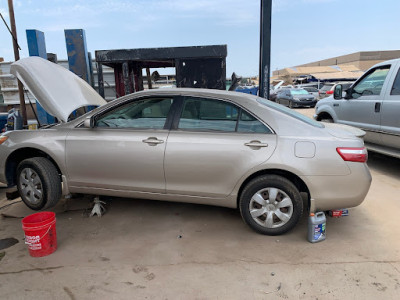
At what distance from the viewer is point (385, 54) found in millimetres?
65938

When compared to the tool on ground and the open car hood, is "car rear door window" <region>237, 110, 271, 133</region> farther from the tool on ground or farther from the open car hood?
the open car hood

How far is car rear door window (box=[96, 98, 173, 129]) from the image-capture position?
143 inches

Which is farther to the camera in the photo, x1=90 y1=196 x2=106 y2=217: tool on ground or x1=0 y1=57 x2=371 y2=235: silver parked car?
x1=90 y1=196 x2=106 y2=217: tool on ground

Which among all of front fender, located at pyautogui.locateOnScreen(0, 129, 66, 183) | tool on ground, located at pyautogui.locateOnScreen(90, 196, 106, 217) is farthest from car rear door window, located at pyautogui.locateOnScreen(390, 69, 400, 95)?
front fender, located at pyautogui.locateOnScreen(0, 129, 66, 183)

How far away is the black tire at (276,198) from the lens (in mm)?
3221

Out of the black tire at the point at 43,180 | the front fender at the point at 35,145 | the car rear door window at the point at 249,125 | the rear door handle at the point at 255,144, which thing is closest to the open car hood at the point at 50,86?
the front fender at the point at 35,145

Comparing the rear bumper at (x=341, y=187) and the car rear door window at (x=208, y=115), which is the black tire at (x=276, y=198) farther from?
the car rear door window at (x=208, y=115)

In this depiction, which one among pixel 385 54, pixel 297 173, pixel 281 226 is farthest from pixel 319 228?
pixel 385 54

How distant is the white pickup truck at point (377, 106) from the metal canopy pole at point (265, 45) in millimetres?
1681

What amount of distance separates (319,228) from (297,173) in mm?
652

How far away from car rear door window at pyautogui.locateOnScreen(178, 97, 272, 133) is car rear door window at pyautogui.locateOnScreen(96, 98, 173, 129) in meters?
0.26

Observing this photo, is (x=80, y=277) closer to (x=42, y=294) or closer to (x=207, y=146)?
(x=42, y=294)

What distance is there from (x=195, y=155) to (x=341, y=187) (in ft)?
5.14

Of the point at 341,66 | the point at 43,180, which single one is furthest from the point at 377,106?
the point at 341,66
